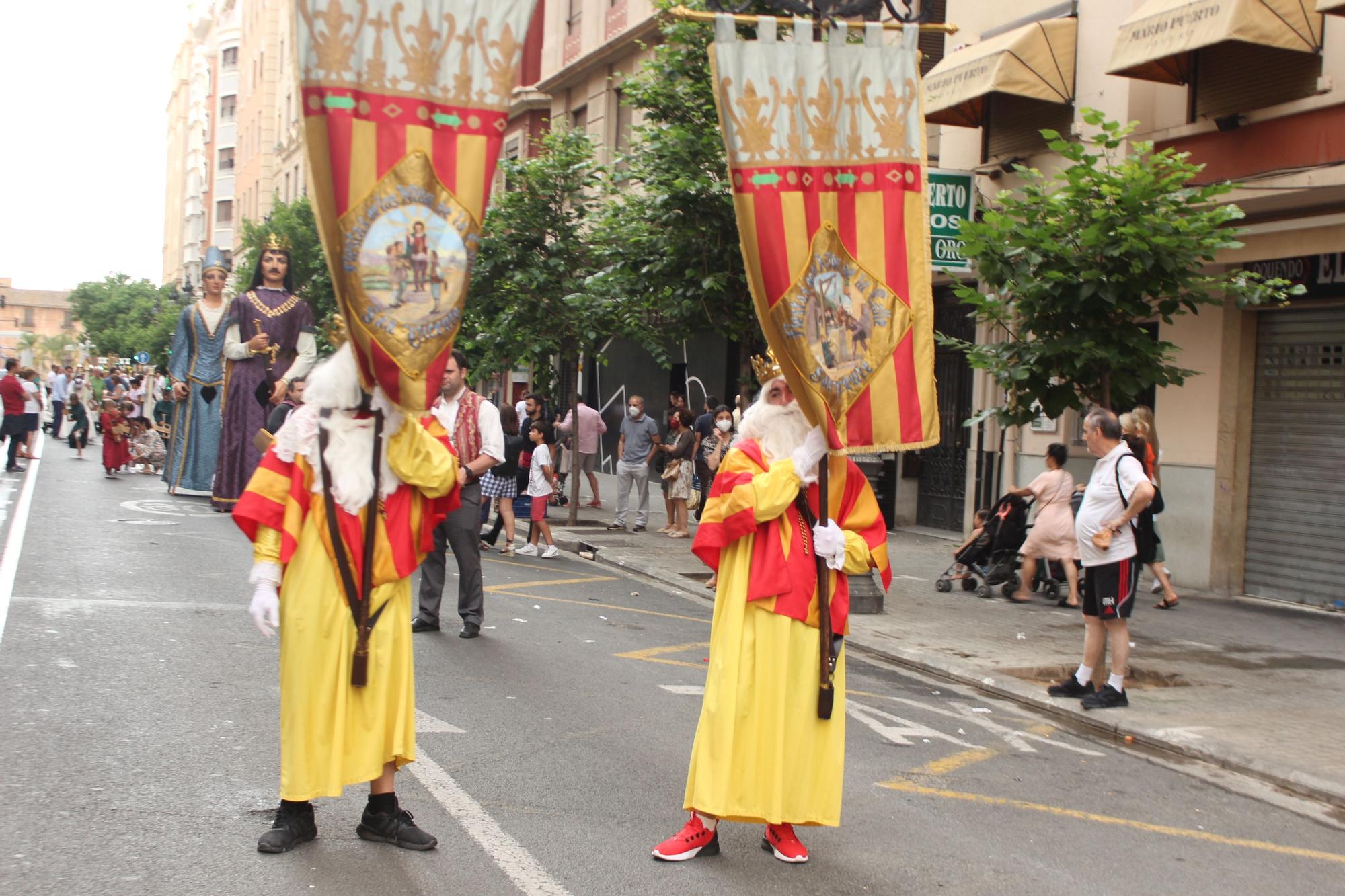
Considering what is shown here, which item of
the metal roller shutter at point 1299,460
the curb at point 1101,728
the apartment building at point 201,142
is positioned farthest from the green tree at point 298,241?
the curb at point 1101,728

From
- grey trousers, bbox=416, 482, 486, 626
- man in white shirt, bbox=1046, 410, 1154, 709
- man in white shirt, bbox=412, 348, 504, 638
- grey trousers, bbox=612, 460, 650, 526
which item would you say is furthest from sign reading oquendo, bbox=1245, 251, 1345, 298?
grey trousers, bbox=612, 460, 650, 526

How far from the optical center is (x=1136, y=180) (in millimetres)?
8289

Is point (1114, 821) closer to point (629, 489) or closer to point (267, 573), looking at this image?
point (267, 573)

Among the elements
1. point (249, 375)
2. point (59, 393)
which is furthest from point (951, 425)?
point (59, 393)

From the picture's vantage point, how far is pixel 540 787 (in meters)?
5.41

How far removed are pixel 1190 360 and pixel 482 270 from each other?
9.80 m

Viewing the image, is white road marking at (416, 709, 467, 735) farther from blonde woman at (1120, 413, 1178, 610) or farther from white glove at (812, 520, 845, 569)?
blonde woman at (1120, 413, 1178, 610)

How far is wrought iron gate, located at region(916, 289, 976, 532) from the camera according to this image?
1814cm

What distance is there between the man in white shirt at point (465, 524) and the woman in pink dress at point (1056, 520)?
233 inches

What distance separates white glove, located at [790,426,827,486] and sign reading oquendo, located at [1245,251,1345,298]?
9093 mm

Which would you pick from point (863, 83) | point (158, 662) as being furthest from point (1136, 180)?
point (158, 662)

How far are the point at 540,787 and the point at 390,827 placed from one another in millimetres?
934

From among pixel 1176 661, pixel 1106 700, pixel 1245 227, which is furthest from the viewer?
pixel 1245 227

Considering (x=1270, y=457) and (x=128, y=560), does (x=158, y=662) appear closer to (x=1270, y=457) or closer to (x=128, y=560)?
(x=128, y=560)
